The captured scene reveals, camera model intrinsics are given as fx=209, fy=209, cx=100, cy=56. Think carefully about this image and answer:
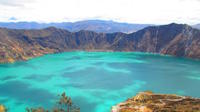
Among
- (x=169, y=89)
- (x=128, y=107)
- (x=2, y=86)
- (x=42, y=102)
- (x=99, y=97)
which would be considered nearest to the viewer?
(x=128, y=107)

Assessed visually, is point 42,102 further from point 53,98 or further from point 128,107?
point 128,107

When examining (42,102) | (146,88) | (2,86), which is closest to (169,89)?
(146,88)

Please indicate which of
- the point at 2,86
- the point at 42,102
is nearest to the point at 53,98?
the point at 42,102

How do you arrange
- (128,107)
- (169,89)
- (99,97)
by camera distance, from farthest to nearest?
(169,89)
(99,97)
(128,107)

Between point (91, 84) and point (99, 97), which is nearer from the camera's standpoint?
point (99, 97)

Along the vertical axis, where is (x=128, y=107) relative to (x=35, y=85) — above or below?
above

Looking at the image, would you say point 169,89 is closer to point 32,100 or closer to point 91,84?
point 91,84
